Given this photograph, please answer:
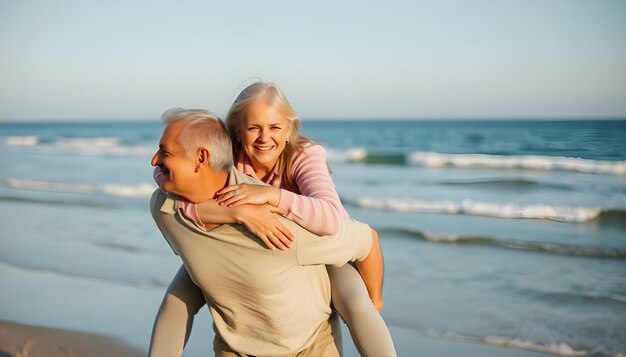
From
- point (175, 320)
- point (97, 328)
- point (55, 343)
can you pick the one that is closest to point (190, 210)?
point (175, 320)

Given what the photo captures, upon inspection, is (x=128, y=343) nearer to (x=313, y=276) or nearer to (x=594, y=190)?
(x=313, y=276)

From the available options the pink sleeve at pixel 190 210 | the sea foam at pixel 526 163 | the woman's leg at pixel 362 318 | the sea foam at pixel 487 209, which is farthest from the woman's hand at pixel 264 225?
the sea foam at pixel 526 163

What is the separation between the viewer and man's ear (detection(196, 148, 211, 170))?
96.3 inches

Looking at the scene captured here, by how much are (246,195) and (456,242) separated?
19.0 feet

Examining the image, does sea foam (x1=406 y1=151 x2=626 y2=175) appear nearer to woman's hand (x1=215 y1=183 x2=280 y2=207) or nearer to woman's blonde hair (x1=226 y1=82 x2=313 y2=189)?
woman's blonde hair (x1=226 y1=82 x2=313 y2=189)

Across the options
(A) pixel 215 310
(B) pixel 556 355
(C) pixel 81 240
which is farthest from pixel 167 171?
(C) pixel 81 240

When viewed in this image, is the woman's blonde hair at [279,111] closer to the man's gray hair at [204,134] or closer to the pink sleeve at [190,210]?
the man's gray hair at [204,134]

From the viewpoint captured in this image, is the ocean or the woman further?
the ocean

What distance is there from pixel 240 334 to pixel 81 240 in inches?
215

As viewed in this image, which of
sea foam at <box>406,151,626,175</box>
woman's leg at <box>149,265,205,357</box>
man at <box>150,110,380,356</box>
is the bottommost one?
sea foam at <box>406,151,626,175</box>

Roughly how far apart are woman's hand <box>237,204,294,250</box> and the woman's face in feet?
1.96

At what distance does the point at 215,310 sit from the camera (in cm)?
282

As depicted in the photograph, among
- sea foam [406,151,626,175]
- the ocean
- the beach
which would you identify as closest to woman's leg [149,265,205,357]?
the beach

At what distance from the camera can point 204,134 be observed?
2455 millimetres
